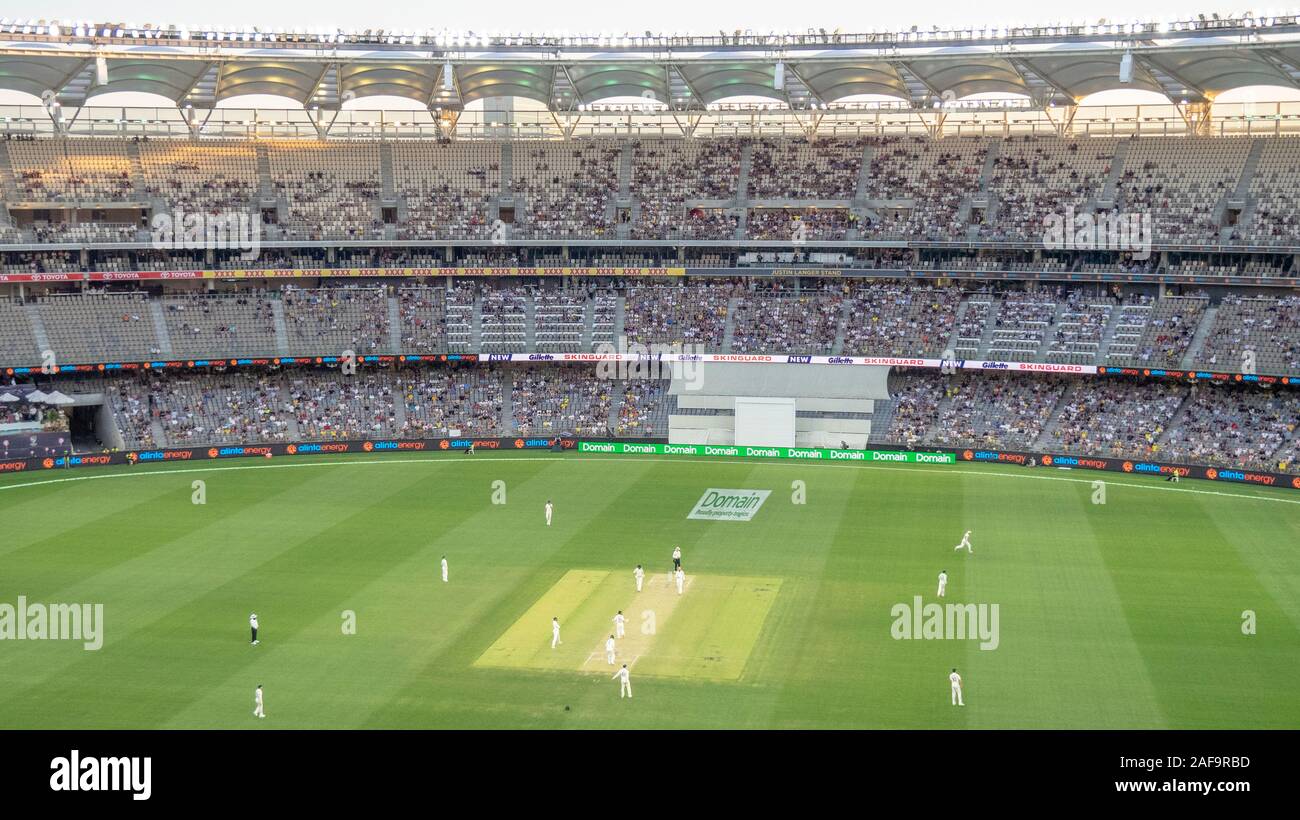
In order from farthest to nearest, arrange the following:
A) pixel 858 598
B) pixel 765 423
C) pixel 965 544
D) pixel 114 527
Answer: pixel 765 423 → pixel 114 527 → pixel 965 544 → pixel 858 598

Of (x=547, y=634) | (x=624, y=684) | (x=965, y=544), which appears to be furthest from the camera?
(x=965, y=544)

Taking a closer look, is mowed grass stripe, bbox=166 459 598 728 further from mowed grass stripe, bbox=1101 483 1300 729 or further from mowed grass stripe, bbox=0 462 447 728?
mowed grass stripe, bbox=1101 483 1300 729

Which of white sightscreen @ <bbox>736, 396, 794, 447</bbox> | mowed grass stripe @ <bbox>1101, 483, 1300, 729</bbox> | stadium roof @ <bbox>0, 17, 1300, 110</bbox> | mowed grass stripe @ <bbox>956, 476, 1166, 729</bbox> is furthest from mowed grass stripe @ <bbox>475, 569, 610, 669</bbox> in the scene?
stadium roof @ <bbox>0, 17, 1300, 110</bbox>

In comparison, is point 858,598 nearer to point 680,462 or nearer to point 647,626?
point 647,626

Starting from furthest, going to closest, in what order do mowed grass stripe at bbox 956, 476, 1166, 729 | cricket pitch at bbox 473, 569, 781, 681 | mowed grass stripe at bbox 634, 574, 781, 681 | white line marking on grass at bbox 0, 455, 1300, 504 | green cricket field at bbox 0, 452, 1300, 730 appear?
white line marking on grass at bbox 0, 455, 1300, 504 → cricket pitch at bbox 473, 569, 781, 681 → mowed grass stripe at bbox 634, 574, 781, 681 → green cricket field at bbox 0, 452, 1300, 730 → mowed grass stripe at bbox 956, 476, 1166, 729

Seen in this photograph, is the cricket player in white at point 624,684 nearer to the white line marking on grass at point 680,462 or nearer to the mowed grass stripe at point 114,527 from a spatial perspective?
the mowed grass stripe at point 114,527

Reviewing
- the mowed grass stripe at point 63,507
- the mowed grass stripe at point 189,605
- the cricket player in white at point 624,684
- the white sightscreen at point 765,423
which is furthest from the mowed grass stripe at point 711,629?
the white sightscreen at point 765,423

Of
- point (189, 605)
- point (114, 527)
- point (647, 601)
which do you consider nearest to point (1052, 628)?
point (647, 601)
